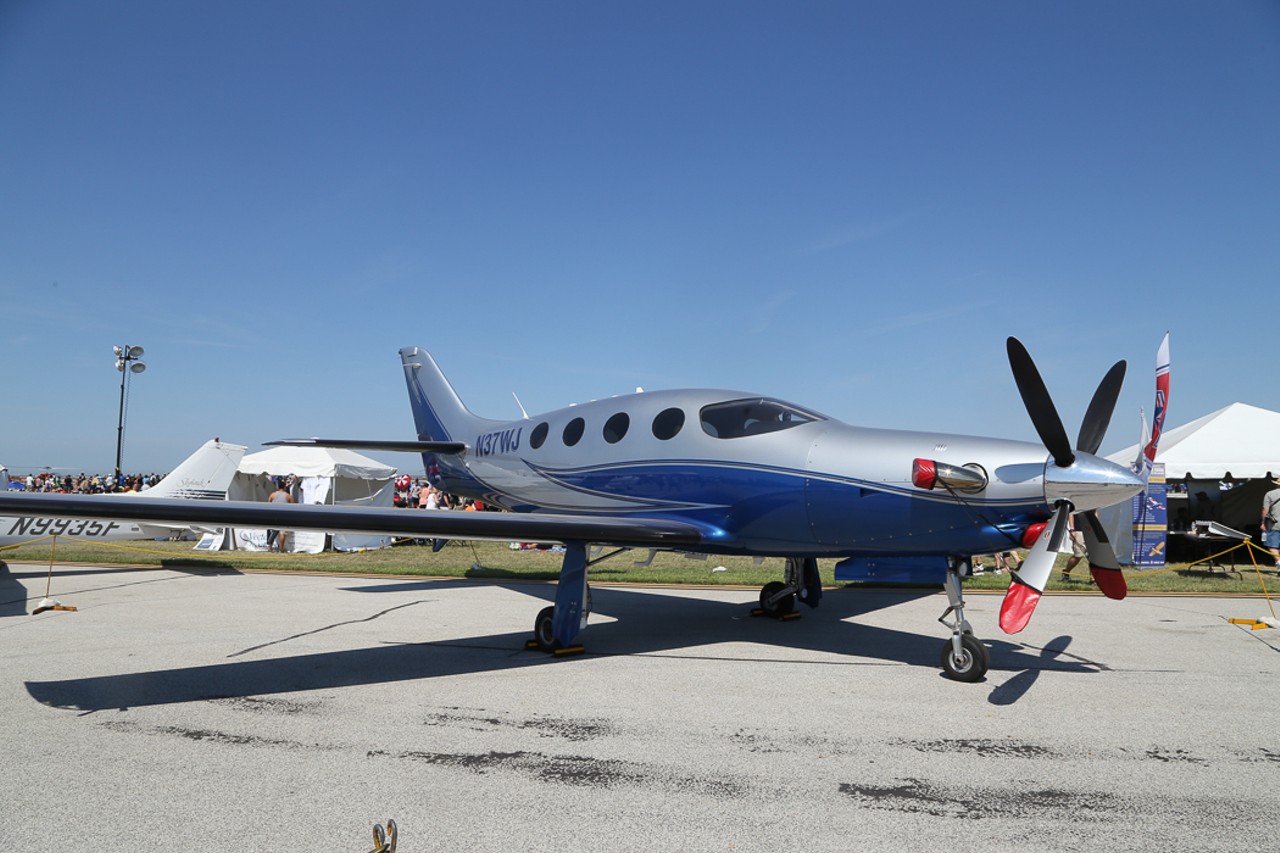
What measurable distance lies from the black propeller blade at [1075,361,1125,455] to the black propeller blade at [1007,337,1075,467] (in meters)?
1.00

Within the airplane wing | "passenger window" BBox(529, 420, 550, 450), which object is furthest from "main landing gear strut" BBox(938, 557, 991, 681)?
"passenger window" BBox(529, 420, 550, 450)

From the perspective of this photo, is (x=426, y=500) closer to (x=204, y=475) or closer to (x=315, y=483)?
(x=315, y=483)

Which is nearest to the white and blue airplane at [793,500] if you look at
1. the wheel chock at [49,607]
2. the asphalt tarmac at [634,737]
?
the asphalt tarmac at [634,737]

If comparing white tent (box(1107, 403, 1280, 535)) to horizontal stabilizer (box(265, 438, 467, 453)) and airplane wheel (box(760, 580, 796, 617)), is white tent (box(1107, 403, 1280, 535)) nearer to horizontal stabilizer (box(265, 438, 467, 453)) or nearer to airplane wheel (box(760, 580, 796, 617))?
airplane wheel (box(760, 580, 796, 617))

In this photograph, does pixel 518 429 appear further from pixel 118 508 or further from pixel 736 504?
pixel 118 508

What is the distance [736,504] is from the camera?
27.7 ft

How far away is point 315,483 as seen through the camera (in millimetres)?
24266

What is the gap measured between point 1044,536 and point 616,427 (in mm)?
5011

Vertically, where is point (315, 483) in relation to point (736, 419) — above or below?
below

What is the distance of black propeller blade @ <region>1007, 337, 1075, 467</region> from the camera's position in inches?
260

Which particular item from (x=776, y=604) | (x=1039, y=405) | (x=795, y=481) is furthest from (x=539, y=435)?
(x=1039, y=405)

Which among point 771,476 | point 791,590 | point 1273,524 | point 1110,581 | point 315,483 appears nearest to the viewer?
point 1110,581

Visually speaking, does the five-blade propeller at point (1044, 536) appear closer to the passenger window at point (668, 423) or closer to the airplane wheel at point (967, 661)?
the airplane wheel at point (967, 661)

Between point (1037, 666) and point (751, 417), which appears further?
point (751, 417)
